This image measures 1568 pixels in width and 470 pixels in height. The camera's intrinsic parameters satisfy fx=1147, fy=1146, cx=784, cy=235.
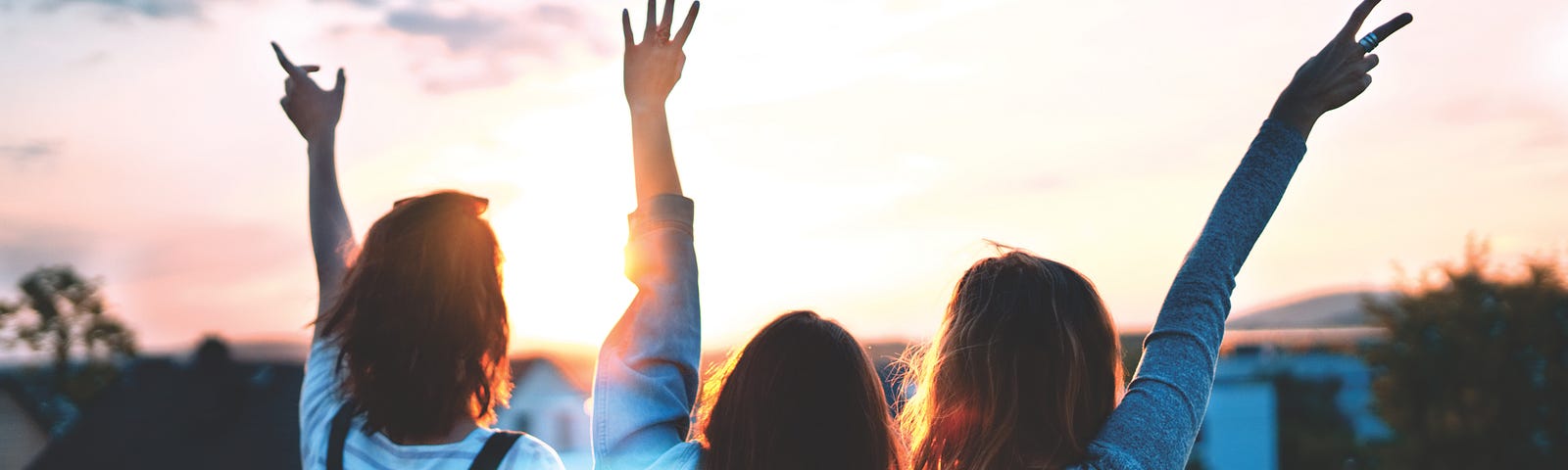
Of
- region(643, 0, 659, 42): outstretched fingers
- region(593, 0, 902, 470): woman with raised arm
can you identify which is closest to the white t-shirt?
region(593, 0, 902, 470): woman with raised arm

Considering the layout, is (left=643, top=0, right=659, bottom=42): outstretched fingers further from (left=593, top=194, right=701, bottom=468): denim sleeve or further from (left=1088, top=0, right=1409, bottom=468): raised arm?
(left=1088, top=0, right=1409, bottom=468): raised arm

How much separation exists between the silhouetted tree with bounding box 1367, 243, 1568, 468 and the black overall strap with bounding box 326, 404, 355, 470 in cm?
2428

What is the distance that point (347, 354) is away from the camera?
2.00 m

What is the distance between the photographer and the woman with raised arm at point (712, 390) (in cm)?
165

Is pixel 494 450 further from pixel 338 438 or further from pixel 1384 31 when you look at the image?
pixel 1384 31

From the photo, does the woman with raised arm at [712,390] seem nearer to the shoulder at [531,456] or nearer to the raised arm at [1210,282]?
the shoulder at [531,456]

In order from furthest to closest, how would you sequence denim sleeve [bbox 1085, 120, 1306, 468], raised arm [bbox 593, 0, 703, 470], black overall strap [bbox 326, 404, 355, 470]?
black overall strap [bbox 326, 404, 355, 470]
raised arm [bbox 593, 0, 703, 470]
denim sleeve [bbox 1085, 120, 1306, 468]

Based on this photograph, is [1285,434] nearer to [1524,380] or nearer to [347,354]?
[1524,380]

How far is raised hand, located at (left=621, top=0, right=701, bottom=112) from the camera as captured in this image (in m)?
2.03

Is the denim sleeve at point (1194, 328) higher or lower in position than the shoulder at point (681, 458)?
higher

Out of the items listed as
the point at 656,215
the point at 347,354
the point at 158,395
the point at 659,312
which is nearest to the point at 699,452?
the point at 659,312

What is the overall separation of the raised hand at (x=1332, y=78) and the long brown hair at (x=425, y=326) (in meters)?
1.34

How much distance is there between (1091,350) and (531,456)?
2.95 feet

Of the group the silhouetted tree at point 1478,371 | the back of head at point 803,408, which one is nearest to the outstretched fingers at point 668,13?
the back of head at point 803,408
